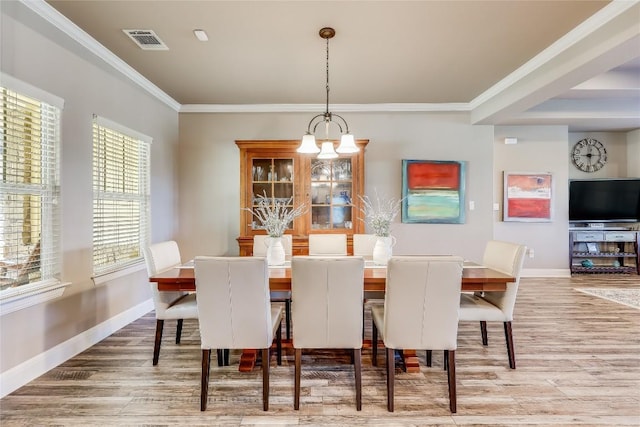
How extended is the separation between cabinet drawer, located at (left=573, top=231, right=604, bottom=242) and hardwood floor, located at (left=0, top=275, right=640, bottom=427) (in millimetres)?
2825

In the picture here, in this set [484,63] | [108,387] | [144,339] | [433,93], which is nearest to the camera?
[108,387]

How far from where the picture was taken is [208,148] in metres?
4.52

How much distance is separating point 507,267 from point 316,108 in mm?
2999

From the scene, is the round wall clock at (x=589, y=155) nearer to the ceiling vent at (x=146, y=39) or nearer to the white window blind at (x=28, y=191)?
the ceiling vent at (x=146, y=39)

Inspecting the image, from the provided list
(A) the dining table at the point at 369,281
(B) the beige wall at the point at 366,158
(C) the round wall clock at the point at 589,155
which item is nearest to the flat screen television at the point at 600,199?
(C) the round wall clock at the point at 589,155

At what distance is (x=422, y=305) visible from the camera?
188 cm

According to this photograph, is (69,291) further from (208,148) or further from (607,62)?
(607,62)

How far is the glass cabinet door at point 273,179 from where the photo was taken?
4180mm

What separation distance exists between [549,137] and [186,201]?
5534 millimetres

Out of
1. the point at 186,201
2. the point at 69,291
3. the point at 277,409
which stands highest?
the point at 186,201

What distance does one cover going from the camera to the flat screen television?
5512 mm

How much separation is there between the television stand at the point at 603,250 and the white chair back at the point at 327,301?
5.14 m

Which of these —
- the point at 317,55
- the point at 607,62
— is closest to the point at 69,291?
the point at 317,55

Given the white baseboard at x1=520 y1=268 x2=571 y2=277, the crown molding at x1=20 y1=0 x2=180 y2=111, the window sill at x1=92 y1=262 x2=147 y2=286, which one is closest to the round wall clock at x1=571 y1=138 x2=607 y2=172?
the white baseboard at x1=520 y1=268 x2=571 y2=277
